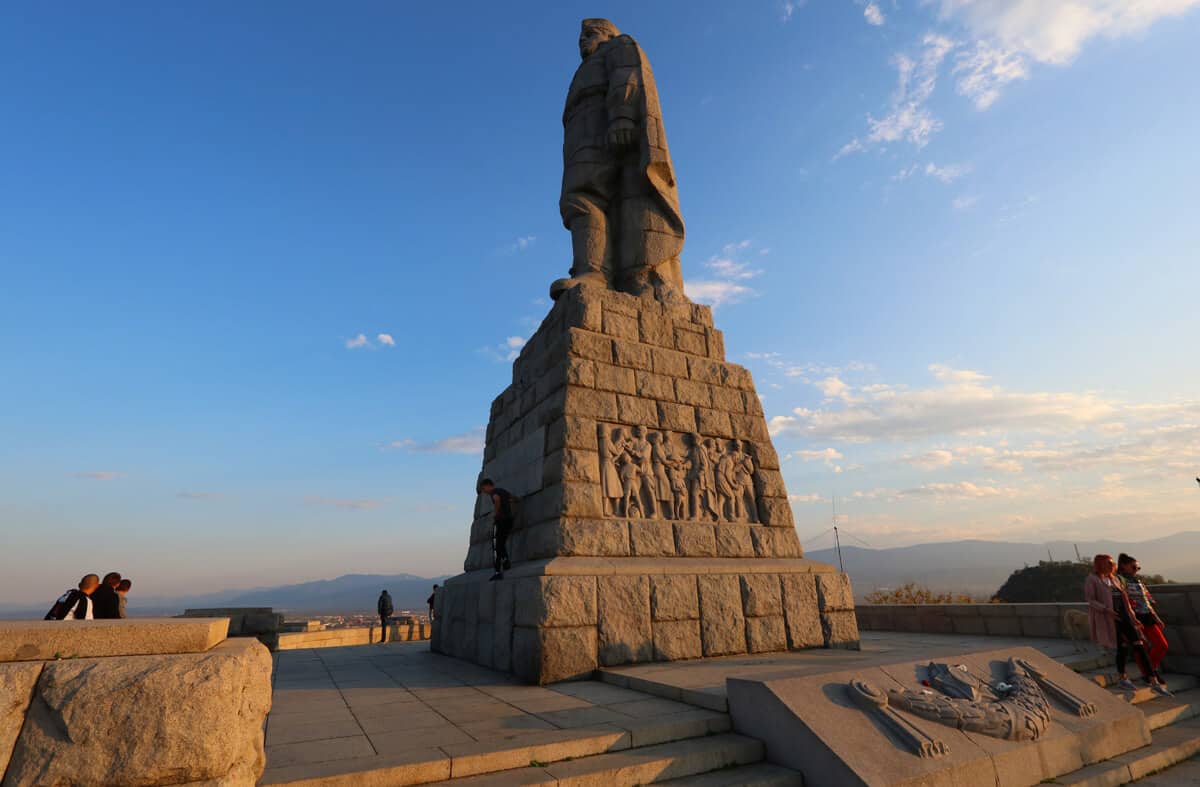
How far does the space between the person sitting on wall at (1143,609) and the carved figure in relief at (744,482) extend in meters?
3.53

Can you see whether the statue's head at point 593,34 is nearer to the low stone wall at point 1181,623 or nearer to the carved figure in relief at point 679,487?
the carved figure in relief at point 679,487

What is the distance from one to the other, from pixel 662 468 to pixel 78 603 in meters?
5.80

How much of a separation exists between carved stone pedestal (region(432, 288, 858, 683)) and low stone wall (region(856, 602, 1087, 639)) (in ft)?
10.7

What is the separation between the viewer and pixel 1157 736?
15.3ft

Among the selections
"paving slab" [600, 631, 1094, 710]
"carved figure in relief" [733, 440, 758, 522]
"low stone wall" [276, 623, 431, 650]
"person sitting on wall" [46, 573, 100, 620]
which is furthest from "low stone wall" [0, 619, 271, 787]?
"low stone wall" [276, 623, 431, 650]

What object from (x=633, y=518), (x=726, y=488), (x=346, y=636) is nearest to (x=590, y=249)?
(x=726, y=488)

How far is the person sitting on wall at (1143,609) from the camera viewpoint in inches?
226

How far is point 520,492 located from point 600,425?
1358 mm

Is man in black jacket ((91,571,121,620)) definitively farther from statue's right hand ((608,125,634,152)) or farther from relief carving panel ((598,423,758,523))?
statue's right hand ((608,125,634,152))

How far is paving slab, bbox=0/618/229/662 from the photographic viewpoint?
2.30 metres

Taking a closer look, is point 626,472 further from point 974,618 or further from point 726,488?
point 974,618

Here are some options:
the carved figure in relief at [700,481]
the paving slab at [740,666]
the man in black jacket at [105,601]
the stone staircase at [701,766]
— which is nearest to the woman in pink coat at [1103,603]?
the paving slab at [740,666]

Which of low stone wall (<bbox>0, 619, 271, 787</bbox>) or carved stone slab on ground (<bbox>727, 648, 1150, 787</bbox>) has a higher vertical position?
low stone wall (<bbox>0, 619, 271, 787</bbox>)

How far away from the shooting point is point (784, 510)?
7.70 metres
